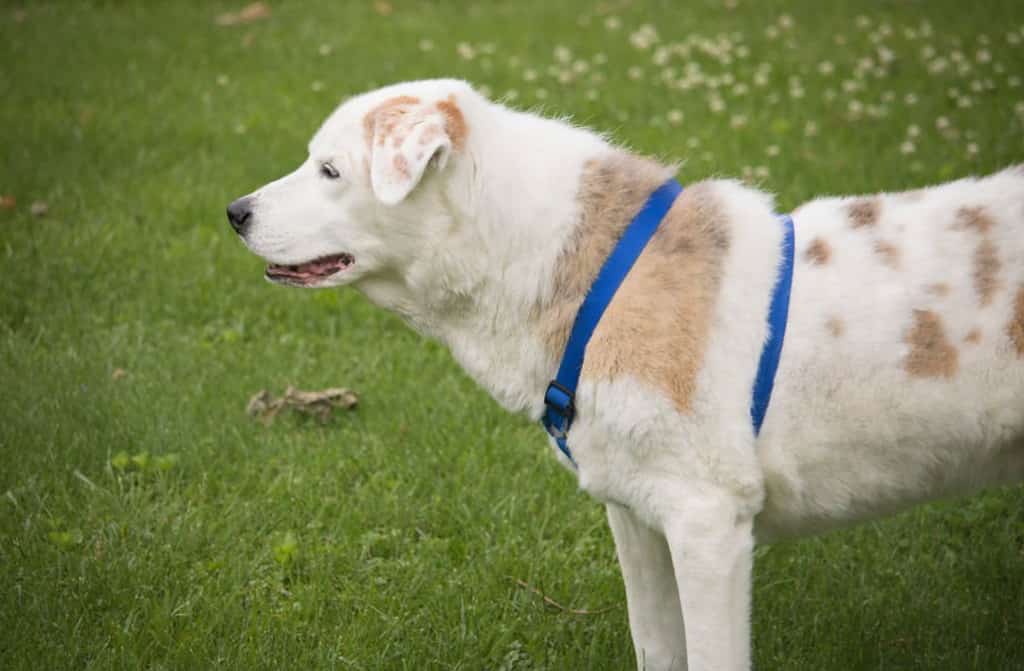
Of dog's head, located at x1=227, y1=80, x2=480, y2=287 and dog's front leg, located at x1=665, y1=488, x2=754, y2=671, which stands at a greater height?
dog's head, located at x1=227, y1=80, x2=480, y2=287

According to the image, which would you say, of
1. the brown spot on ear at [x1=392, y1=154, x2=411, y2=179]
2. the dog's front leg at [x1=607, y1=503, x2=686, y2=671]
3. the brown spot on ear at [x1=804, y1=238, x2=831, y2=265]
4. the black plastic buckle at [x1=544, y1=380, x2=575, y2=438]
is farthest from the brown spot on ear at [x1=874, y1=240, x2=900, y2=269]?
the brown spot on ear at [x1=392, y1=154, x2=411, y2=179]

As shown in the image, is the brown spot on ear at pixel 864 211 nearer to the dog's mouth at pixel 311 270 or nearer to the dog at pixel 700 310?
the dog at pixel 700 310

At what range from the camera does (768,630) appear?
4.14m

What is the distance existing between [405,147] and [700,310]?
935mm

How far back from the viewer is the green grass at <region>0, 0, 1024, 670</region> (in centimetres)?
408

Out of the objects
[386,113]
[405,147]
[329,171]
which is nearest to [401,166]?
[405,147]

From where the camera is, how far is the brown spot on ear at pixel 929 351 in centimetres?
309

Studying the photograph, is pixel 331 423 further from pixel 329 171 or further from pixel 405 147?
pixel 405 147

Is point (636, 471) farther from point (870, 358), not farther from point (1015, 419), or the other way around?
point (1015, 419)

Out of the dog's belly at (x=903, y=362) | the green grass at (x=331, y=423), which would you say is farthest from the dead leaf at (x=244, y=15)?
the dog's belly at (x=903, y=362)

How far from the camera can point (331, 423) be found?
5406mm

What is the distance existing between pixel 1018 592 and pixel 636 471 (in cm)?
202

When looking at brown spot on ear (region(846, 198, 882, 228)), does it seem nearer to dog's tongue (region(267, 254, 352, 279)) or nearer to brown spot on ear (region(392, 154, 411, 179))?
brown spot on ear (region(392, 154, 411, 179))

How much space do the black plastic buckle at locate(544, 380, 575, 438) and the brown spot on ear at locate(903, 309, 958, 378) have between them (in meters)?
0.91
